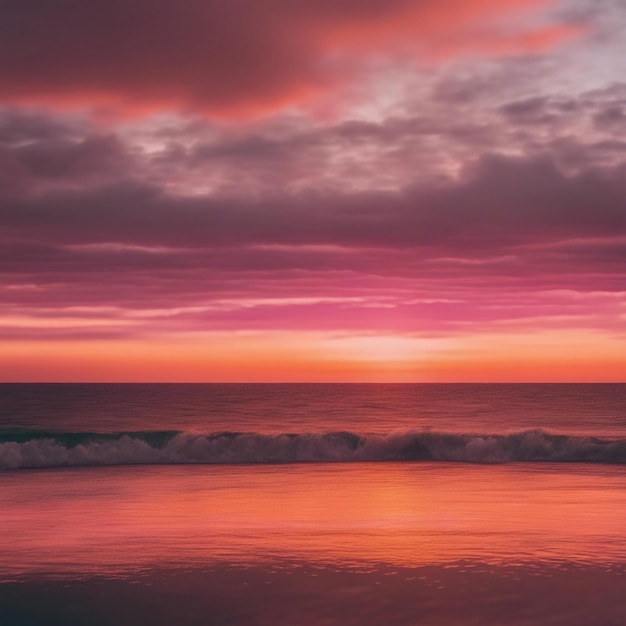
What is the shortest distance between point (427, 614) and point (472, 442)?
24.0 meters

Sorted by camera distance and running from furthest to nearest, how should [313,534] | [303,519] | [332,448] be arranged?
[332,448] → [303,519] → [313,534]

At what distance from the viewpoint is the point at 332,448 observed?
111ft

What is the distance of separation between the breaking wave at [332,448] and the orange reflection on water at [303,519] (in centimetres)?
521

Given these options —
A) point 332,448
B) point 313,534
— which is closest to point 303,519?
point 313,534

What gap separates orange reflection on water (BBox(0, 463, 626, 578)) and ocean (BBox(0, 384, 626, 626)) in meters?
0.07

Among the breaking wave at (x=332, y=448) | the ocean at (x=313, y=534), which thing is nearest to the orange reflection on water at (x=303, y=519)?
the ocean at (x=313, y=534)

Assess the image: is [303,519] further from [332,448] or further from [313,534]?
[332,448]

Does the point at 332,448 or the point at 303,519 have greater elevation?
the point at 303,519

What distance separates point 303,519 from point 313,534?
1.56 metres

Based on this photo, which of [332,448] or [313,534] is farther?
[332,448]

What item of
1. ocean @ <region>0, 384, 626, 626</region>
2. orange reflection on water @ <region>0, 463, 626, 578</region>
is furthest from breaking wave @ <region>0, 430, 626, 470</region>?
orange reflection on water @ <region>0, 463, 626, 578</region>

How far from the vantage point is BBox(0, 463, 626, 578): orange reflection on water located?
42.2 ft

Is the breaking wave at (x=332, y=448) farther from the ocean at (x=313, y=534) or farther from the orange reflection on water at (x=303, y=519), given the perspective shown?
the orange reflection on water at (x=303, y=519)

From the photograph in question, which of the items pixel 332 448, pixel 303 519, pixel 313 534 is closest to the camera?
pixel 313 534
